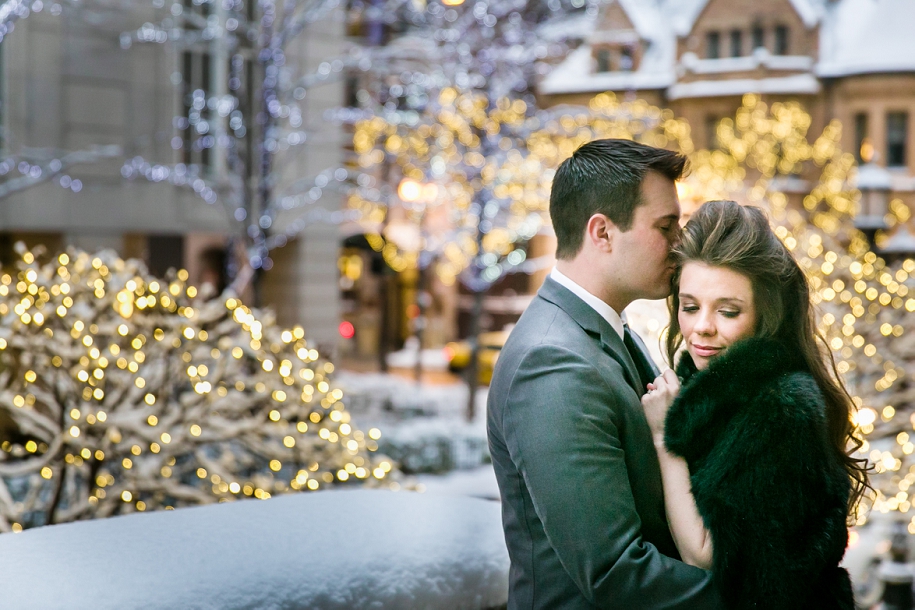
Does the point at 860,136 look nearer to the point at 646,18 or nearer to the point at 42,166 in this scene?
the point at 646,18

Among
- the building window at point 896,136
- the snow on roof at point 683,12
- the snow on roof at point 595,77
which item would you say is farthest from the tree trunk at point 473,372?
the snow on roof at point 683,12

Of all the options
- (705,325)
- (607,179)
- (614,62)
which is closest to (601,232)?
(607,179)

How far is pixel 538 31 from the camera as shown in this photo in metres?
16.8

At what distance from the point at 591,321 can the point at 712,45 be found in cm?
2943

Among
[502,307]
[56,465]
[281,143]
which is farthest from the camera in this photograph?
[502,307]

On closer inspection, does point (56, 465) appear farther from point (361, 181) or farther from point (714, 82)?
point (714, 82)

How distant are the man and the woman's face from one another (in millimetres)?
74

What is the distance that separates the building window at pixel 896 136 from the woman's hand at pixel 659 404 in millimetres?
27221

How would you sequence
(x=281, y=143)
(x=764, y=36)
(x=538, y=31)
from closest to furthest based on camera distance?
(x=281, y=143) → (x=538, y=31) → (x=764, y=36)

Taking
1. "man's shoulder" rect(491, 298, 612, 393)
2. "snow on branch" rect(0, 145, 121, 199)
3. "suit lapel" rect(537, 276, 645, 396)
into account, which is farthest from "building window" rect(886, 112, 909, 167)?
"man's shoulder" rect(491, 298, 612, 393)

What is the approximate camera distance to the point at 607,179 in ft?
7.53

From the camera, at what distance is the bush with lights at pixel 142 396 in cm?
608

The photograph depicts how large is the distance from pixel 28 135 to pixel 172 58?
277cm

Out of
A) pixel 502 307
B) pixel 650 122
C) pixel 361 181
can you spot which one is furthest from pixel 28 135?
pixel 502 307
